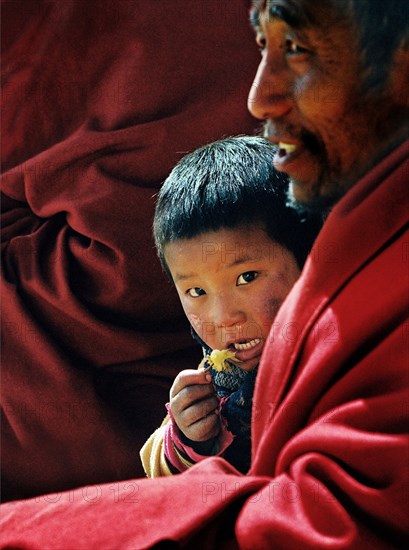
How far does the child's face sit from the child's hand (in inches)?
2.0

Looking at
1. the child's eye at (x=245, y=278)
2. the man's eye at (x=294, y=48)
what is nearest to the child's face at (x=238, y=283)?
the child's eye at (x=245, y=278)

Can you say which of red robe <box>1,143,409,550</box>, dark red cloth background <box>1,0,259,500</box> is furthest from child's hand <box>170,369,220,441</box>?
dark red cloth background <box>1,0,259,500</box>

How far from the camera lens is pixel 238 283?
118cm

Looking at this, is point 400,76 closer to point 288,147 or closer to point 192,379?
point 288,147

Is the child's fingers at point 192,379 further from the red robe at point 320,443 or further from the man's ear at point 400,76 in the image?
the man's ear at point 400,76

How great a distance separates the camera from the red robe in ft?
2.48

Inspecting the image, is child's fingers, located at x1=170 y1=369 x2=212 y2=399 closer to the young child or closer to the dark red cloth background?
the young child

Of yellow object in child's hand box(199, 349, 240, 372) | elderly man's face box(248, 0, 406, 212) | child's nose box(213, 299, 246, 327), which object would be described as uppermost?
elderly man's face box(248, 0, 406, 212)

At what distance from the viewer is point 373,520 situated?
76 cm

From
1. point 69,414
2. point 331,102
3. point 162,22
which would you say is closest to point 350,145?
point 331,102

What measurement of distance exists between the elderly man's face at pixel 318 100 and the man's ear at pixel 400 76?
0.01 meters

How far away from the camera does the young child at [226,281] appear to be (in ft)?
3.84

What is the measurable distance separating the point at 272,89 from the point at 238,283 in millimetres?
308

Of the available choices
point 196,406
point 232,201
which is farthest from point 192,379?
point 232,201
